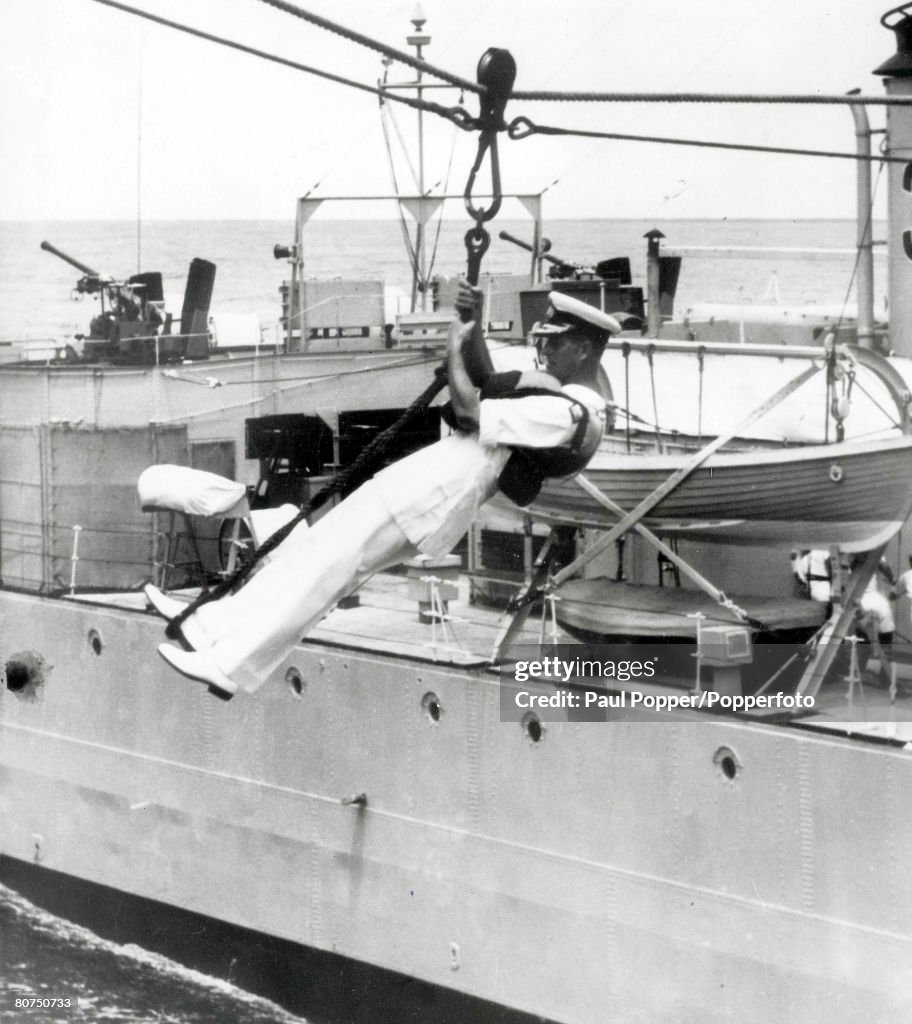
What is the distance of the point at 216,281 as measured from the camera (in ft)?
270

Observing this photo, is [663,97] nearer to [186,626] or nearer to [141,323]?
[186,626]

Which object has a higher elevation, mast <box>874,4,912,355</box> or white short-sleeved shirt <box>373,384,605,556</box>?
mast <box>874,4,912,355</box>

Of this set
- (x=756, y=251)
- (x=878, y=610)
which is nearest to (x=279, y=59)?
(x=878, y=610)

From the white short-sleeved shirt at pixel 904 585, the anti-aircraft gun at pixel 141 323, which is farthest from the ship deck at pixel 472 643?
the anti-aircraft gun at pixel 141 323

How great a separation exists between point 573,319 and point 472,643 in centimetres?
510

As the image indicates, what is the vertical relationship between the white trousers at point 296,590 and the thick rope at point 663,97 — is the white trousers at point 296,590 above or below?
below

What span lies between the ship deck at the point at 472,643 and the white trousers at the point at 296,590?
3.57 meters

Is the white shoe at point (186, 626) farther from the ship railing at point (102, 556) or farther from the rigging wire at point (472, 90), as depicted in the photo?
the ship railing at point (102, 556)

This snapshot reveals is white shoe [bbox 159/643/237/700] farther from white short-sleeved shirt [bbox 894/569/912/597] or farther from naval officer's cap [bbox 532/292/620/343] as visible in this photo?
white short-sleeved shirt [bbox 894/569/912/597]

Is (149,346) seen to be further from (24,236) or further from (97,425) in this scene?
(24,236)

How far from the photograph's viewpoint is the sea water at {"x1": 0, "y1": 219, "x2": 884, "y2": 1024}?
1405cm

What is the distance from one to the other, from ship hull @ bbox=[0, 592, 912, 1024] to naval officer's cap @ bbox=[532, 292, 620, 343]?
3275 mm

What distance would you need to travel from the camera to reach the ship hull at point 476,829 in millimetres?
10234

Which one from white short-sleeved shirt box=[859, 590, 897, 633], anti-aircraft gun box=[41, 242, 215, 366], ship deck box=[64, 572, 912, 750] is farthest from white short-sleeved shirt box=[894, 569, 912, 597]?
anti-aircraft gun box=[41, 242, 215, 366]
